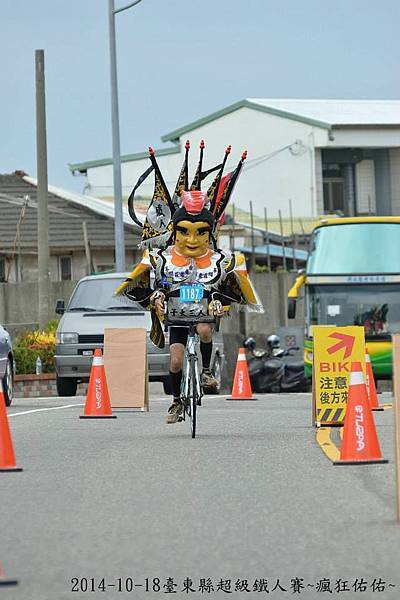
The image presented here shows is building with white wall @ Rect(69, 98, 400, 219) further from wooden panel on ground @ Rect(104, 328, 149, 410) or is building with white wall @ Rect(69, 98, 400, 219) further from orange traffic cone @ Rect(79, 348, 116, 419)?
orange traffic cone @ Rect(79, 348, 116, 419)

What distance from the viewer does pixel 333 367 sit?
51.8 ft

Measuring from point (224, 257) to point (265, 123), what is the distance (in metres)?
56.1

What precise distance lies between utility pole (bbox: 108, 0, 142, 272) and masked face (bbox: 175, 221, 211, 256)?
1889cm

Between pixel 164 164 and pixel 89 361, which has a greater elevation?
pixel 164 164

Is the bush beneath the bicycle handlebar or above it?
beneath

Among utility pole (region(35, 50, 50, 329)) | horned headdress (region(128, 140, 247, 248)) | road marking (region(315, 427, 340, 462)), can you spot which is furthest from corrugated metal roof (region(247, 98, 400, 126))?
road marking (region(315, 427, 340, 462))

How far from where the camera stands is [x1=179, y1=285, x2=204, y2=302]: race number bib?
1439 centimetres

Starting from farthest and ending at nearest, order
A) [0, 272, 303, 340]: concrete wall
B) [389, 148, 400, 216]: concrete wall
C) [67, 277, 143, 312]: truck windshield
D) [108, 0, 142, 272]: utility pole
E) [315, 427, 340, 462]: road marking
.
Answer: [389, 148, 400, 216]: concrete wall
[0, 272, 303, 340]: concrete wall
[108, 0, 142, 272]: utility pole
[67, 277, 143, 312]: truck windshield
[315, 427, 340, 462]: road marking

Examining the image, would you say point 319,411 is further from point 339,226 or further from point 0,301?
Answer: point 0,301

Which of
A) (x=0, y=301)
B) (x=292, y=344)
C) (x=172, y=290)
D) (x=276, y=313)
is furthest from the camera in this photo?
(x=276, y=313)

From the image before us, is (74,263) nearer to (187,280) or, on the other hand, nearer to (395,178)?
(395,178)

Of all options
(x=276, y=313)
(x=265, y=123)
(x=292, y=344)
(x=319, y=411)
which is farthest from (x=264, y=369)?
(x=265, y=123)

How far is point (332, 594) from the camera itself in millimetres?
6797

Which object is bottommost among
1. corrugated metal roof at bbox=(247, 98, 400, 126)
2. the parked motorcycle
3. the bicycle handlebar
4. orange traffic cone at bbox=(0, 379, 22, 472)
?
the parked motorcycle
